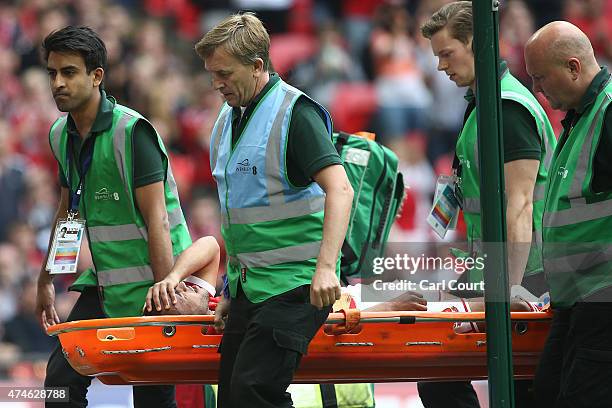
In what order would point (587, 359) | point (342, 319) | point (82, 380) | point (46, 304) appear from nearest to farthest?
point (587, 359) → point (342, 319) → point (82, 380) → point (46, 304)

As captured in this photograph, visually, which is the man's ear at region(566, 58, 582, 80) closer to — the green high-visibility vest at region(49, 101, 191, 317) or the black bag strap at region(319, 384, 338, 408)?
the green high-visibility vest at region(49, 101, 191, 317)

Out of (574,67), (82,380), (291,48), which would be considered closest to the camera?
(574,67)

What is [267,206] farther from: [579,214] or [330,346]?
[579,214]

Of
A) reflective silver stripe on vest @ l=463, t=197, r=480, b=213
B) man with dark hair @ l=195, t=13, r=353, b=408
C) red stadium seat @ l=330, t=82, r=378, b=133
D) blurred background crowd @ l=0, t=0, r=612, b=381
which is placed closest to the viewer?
man with dark hair @ l=195, t=13, r=353, b=408

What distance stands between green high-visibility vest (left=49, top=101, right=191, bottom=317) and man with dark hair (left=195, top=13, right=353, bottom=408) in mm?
618

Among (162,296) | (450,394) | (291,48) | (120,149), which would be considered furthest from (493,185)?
(291,48)

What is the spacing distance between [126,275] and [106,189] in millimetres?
365

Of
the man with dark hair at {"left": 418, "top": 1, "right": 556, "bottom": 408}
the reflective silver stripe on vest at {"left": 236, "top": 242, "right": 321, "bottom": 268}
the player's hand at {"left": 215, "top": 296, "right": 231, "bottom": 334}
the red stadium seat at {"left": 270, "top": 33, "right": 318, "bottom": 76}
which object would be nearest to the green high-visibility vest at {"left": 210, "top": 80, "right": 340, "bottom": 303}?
the reflective silver stripe on vest at {"left": 236, "top": 242, "right": 321, "bottom": 268}

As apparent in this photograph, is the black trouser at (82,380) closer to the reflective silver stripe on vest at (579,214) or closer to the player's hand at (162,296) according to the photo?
the player's hand at (162,296)

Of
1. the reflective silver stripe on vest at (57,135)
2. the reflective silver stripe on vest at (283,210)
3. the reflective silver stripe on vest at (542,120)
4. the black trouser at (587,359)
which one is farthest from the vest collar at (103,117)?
the black trouser at (587,359)

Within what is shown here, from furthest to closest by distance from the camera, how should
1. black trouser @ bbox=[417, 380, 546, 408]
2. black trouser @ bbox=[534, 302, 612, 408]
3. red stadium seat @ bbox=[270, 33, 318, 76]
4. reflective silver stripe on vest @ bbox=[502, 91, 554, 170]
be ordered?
red stadium seat @ bbox=[270, 33, 318, 76] → black trouser @ bbox=[417, 380, 546, 408] → reflective silver stripe on vest @ bbox=[502, 91, 554, 170] → black trouser @ bbox=[534, 302, 612, 408]

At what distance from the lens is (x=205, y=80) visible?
1219cm

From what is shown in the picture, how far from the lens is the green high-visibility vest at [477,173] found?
5.31m

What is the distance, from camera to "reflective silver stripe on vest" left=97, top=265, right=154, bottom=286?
5.56 metres
